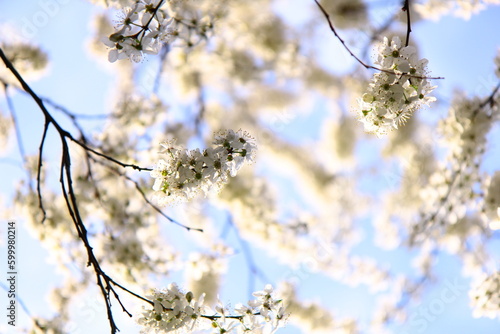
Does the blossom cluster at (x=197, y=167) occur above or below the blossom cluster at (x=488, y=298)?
above

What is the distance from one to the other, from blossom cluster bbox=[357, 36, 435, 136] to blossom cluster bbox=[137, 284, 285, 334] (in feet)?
3.98

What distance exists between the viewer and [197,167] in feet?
6.57

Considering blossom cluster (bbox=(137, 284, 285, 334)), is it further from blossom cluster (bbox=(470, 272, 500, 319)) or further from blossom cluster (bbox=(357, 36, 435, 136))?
blossom cluster (bbox=(470, 272, 500, 319))

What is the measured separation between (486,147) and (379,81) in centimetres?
205

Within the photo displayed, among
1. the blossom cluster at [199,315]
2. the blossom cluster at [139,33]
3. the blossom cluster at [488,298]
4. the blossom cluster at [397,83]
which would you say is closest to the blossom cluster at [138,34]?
the blossom cluster at [139,33]

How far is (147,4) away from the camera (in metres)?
1.94

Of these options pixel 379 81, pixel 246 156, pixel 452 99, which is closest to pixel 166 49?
pixel 246 156

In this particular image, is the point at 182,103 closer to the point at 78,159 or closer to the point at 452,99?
the point at 78,159

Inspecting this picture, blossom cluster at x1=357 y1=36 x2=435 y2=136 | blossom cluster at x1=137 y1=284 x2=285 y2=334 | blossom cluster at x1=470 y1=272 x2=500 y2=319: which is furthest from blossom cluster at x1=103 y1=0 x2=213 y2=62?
blossom cluster at x1=470 y1=272 x2=500 y2=319

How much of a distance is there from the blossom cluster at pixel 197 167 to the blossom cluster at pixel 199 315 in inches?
21.7

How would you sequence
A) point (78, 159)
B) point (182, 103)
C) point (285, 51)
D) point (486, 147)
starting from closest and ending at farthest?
point (486, 147)
point (78, 159)
point (285, 51)
point (182, 103)

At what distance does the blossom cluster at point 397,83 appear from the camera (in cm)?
184

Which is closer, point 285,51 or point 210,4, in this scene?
point 210,4

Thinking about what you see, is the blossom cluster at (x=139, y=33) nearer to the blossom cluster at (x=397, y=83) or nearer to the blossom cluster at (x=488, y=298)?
the blossom cluster at (x=397, y=83)
